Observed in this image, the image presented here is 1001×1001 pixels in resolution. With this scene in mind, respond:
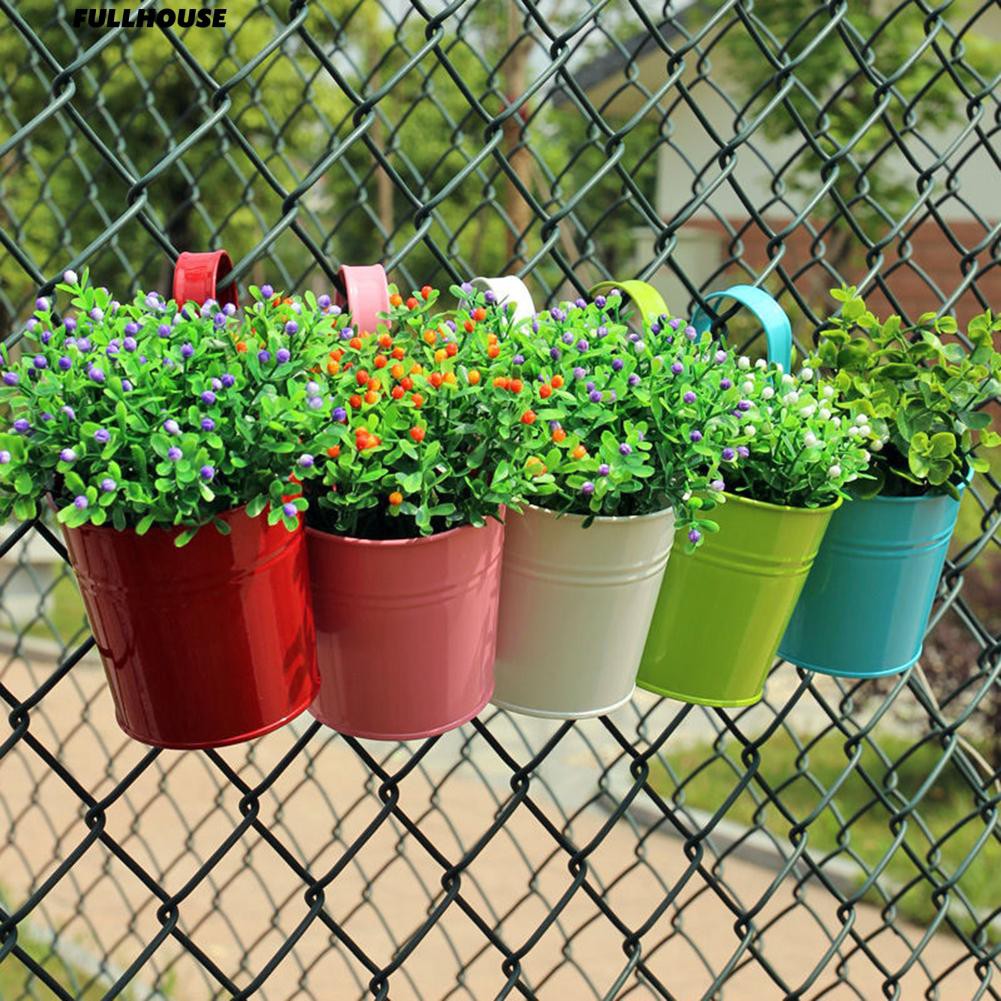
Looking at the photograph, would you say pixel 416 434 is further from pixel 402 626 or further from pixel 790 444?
pixel 790 444

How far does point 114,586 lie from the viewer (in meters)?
0.78

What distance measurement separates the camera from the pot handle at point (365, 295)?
0.89m

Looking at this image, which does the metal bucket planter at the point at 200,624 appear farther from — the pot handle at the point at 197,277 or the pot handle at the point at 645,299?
the pot handle at the point at 645,299

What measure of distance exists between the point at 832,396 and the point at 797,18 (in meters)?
5.43

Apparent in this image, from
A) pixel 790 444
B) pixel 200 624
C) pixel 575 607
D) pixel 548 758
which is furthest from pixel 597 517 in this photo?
pixel 548 758

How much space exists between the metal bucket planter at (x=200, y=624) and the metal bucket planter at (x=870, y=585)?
0.56m

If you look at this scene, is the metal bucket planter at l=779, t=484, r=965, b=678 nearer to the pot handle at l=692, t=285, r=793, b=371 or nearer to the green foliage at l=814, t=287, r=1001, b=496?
the green foliage at l=814, t=287, r=1001, b=496

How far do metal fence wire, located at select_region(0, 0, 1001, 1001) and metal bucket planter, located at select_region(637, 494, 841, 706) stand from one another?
142 mm

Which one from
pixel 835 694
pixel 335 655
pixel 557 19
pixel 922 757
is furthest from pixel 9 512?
pixel 835 694

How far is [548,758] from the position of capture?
16.1ft

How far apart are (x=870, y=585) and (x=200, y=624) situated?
2.24 ft

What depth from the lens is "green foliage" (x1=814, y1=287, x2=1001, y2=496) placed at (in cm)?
109

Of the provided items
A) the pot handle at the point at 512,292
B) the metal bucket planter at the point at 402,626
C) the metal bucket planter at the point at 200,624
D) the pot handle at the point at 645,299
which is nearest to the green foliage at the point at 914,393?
the pot handle at the point at 645,299

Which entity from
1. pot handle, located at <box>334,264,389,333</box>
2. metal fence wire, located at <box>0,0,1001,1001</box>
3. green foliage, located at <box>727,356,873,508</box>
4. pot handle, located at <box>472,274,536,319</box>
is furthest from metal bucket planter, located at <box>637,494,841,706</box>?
pot handle, located at <box>334,264,389,333</box>
